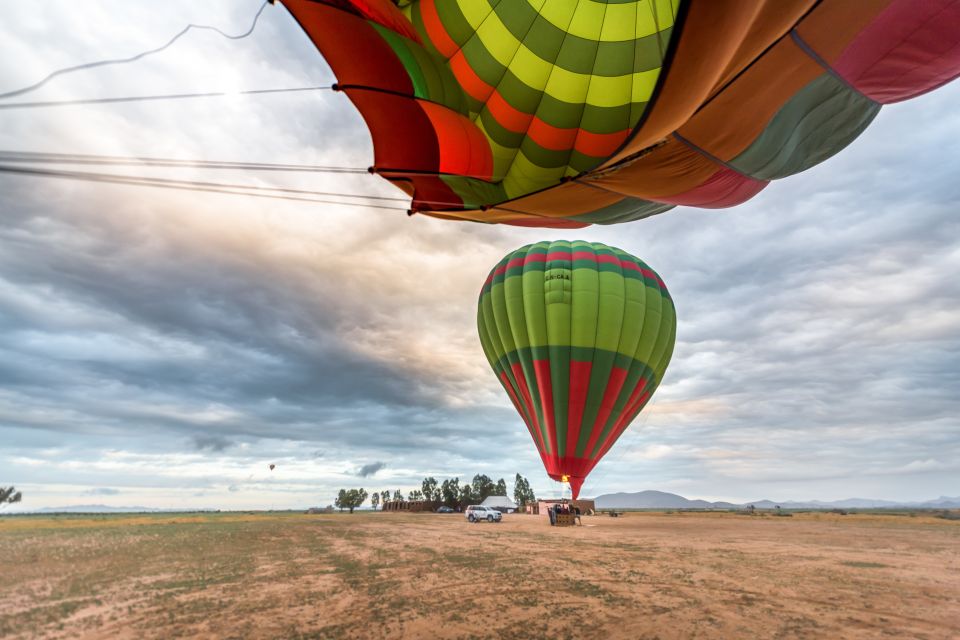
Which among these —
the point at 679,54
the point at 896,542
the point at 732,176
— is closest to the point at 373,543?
the point at 732,176

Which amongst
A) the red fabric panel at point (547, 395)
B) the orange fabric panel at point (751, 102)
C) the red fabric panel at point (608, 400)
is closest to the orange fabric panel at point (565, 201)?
the orange fabric panel at point (751, 102)

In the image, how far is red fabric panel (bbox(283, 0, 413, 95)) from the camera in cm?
656

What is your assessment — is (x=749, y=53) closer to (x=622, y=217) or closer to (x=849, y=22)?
(x=849, y=22)

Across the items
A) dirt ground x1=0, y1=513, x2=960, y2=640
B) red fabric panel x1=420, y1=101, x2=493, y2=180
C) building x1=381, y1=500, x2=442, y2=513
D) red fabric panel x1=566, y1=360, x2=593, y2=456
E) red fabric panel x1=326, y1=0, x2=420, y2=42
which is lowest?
dirt ground x1=0, y1=513, x2=960, y2=640

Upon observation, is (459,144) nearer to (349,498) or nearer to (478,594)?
(478,594)

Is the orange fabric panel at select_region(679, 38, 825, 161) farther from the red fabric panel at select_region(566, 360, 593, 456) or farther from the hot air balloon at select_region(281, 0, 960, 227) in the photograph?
the red fabric panel at select_region(566, 360, 593, 456)

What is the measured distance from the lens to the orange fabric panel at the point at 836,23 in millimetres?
5441

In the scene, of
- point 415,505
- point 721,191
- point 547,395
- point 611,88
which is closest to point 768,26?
point 611,88

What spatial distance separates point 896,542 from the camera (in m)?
20.6

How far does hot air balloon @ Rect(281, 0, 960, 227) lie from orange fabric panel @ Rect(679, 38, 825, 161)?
2 cm

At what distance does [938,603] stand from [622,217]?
9599mm

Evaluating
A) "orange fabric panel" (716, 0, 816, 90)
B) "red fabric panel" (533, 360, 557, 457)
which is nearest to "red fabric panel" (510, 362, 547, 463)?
"red fabric panel" (533, 360, 557, 457)

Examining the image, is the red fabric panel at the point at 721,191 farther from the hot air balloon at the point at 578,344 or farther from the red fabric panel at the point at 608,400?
the red fabric panel at the point at 608,400

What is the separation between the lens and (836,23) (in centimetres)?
564
